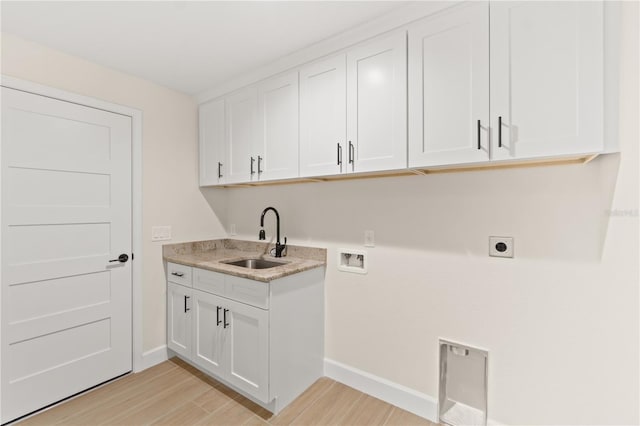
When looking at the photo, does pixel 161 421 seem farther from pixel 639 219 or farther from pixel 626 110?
pixel 626 110

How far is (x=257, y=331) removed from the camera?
184 centimetres

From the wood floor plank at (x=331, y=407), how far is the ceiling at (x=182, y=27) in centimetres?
239

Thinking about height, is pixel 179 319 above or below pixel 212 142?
below

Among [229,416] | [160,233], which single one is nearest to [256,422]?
[229,416]

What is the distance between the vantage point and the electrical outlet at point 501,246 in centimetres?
157

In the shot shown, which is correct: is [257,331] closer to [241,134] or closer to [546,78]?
[241,134]

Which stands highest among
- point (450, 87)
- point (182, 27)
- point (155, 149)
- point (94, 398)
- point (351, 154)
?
point (182, 27)

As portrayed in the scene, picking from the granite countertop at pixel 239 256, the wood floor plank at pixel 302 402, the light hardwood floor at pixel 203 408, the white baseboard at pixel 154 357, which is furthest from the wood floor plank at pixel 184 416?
the granite countertop at pixel 239 256

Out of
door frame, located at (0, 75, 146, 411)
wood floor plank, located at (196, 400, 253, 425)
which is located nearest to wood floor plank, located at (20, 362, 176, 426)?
door frame, located at (0, 75, 146, 411)

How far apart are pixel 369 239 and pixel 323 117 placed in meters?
0.90

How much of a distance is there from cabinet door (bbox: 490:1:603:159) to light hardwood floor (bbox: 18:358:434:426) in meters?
1.71

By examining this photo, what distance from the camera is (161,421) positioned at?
1.78 m

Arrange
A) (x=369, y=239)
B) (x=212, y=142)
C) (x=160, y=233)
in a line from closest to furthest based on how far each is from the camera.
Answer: (x=369, y=239)
(x=160, y=233)
(x=212, y=142)

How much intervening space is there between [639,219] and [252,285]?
1.89 meters
